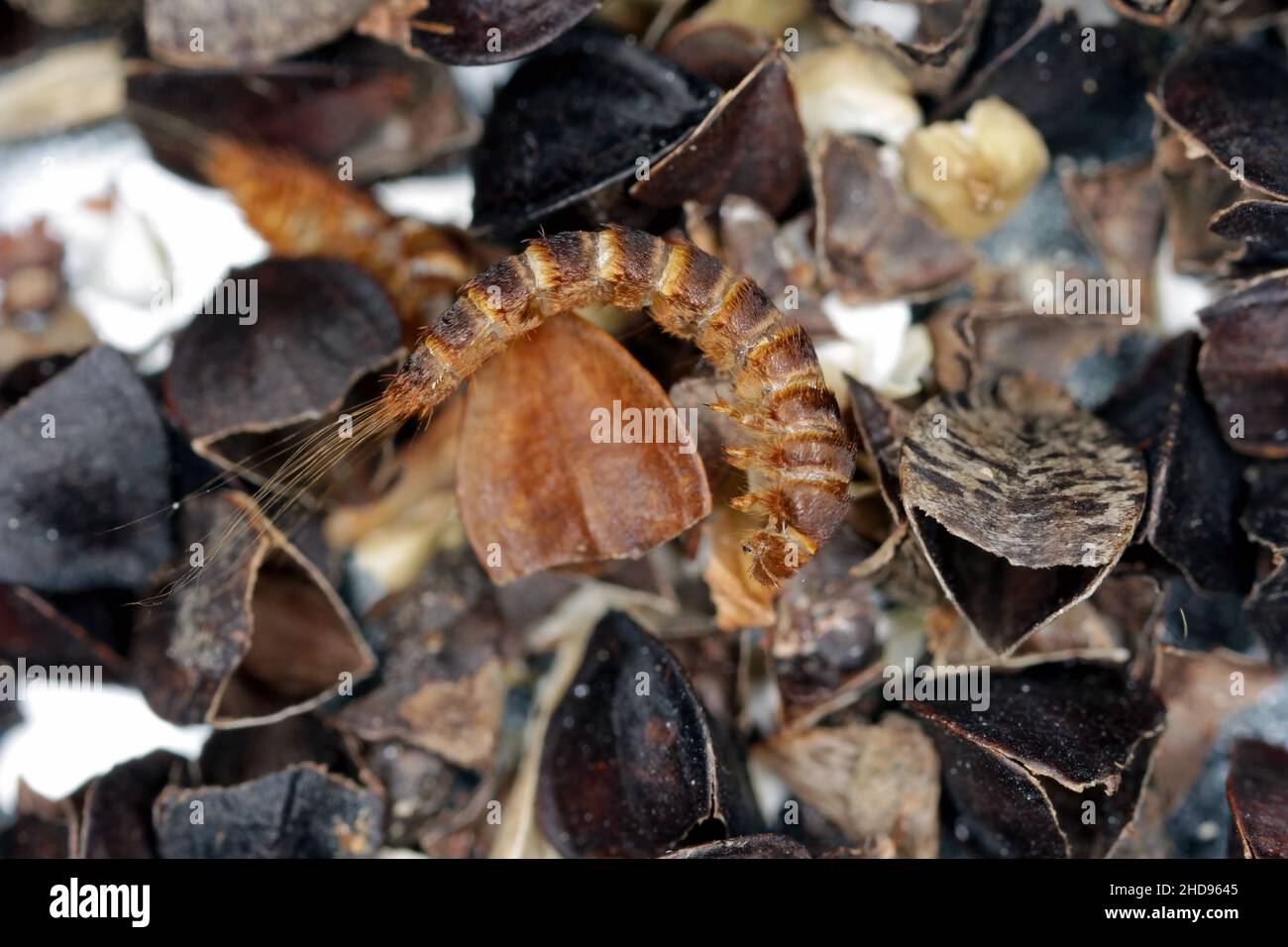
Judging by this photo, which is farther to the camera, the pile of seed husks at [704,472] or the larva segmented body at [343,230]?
the larva segmented body at [343,230]

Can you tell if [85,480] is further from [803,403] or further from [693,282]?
[803,403]

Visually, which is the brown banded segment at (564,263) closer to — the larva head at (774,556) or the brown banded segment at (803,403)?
the brown banded segment at (803,403)

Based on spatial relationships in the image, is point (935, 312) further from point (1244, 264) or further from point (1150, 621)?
point (1150, 621)

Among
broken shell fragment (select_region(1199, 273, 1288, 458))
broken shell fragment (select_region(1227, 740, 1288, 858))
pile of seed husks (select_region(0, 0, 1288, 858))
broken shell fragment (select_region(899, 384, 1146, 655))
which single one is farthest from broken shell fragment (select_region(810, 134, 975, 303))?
broken shell fragment (select_region(1227, 740, 1288, 858))

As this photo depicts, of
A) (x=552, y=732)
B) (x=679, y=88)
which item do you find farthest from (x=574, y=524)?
(x=679, y=88)

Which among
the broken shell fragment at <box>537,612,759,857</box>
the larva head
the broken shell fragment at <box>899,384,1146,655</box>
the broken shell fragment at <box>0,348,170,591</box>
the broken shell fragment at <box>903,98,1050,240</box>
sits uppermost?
the broken shell fragment at <box>903,98,1050,240</box>

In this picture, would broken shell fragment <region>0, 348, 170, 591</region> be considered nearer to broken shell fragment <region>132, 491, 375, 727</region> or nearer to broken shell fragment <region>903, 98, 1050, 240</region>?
broken shell fragment <region>132, 491, 375, 727</region>

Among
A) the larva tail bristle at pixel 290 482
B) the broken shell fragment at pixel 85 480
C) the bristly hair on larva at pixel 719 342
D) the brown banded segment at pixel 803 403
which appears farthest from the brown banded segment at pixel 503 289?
the broken shell fragment at pixel 85 480
